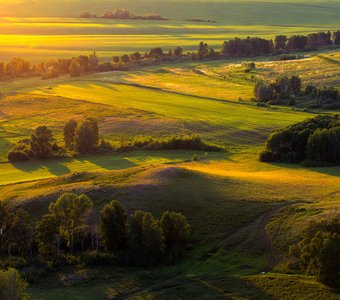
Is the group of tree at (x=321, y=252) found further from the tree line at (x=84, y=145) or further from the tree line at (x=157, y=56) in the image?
the tree line at (x=157, y=56)

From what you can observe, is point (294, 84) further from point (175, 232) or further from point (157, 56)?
point (175, 232)

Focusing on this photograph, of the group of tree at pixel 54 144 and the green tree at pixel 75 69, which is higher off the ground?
the green tree at pixel 75 69

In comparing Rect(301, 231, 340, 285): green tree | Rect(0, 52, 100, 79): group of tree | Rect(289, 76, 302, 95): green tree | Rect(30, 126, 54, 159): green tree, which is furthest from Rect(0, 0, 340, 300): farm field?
Rect(0, 52, 100, 79): group of tree

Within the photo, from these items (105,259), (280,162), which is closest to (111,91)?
(280,162)

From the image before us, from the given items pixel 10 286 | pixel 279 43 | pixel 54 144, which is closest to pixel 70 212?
pixel 10 286

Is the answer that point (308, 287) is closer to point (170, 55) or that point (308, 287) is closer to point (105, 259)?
point (105, 259)

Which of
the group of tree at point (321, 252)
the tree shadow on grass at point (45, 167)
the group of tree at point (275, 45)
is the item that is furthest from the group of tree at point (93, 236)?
the group of tree at point (275, 45)
